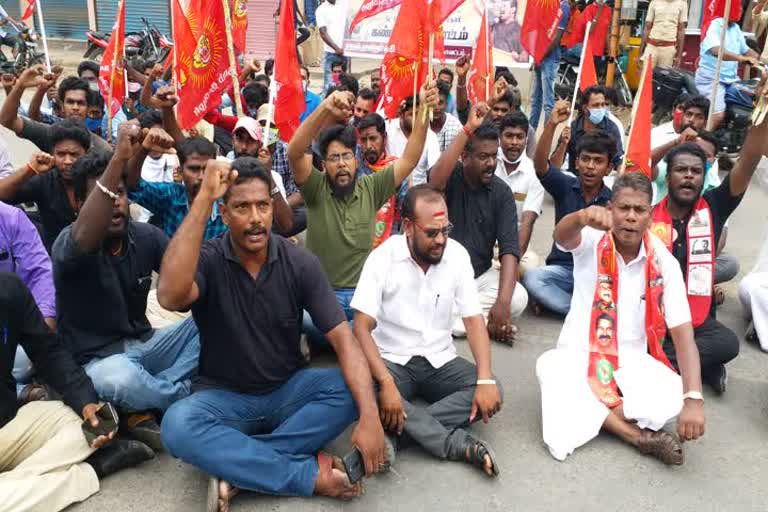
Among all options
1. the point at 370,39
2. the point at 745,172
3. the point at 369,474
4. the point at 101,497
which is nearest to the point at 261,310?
the point at 369,474

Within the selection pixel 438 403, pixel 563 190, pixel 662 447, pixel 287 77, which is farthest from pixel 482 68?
pixel 662 447

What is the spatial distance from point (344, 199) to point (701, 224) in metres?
1.98

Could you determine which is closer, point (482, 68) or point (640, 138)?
point (640, 138)

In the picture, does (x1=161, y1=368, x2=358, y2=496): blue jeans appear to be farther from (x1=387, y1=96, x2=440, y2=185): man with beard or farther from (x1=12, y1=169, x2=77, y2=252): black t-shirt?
(x1=387, y1=96, x2=440, y2=185): man with beard

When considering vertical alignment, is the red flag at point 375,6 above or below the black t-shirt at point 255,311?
above

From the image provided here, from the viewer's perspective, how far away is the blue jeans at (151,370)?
338 centimetres

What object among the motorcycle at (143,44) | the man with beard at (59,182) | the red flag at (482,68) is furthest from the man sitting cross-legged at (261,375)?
the motorcycle at (143,44)

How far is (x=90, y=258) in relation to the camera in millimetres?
3354

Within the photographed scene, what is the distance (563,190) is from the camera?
17.0ft

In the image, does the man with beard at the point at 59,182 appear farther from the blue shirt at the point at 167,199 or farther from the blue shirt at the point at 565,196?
the blue shirt at the point at 565,196

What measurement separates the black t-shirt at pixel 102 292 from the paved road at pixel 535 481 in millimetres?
626

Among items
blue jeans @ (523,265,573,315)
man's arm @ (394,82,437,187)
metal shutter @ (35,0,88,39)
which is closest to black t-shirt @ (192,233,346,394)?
man's arm @ (394,82,437,187)

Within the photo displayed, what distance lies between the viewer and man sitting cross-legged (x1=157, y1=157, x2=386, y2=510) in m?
3.00

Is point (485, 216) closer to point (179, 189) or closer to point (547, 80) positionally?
point (179, 189)
